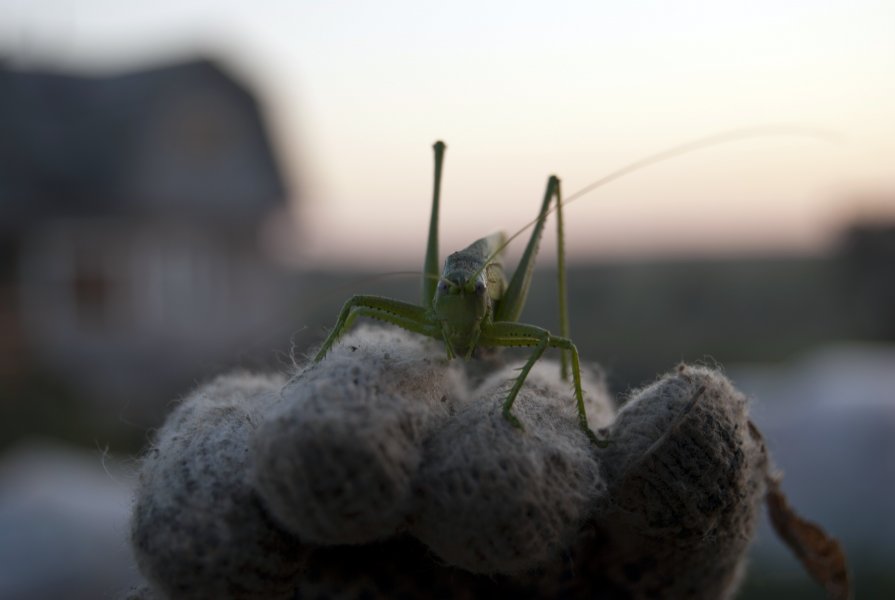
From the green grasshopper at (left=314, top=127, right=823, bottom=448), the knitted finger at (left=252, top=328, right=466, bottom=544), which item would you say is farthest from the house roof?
the knitted finger at (left=252, top=328, right=466, bottom=544)

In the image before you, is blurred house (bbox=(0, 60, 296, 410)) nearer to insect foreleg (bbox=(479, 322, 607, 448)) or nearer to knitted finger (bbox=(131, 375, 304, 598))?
insect foreleg (bbox=(479, 322, 607, 448))

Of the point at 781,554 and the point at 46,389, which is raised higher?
the point at 781,554

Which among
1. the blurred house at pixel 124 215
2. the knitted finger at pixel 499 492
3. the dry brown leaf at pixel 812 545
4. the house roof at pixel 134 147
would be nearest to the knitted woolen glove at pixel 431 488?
the knitted finger at pixel 499 492

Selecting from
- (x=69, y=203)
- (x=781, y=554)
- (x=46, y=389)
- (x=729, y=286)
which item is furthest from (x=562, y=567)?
(x=729, y=286)

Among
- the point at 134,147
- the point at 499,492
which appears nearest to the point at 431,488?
the point at 499,492

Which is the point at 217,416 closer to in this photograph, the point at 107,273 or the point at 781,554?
the point at 781,554

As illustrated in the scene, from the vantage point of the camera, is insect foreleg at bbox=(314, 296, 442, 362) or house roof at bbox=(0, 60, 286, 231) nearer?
insect foreleg at bbox=(314, 296, 442, 362)
